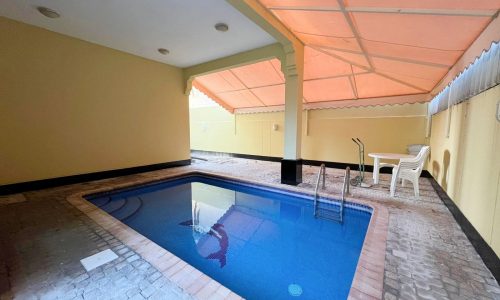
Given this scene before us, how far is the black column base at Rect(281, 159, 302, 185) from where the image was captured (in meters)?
4.82

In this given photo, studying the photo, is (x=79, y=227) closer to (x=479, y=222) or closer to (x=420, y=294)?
(x=420, y=294)

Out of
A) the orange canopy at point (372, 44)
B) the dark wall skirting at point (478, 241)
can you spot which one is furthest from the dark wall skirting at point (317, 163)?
the dark wall skirting at point (478, 241)

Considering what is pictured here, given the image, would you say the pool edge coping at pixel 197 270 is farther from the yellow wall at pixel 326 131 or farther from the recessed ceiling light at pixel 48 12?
the yellow wall at pixel 326 131

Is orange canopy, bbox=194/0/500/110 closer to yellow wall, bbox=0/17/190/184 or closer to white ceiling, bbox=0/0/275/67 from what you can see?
white ceiling, bbox=0/0/275/67

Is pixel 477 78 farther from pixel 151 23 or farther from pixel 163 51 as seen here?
pixel 163 51

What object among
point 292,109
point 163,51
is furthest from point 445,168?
point 163,51

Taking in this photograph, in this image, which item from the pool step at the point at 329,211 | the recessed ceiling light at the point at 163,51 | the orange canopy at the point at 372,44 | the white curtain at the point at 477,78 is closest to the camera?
the white curtain at the point at 477,78

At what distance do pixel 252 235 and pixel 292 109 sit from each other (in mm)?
2851

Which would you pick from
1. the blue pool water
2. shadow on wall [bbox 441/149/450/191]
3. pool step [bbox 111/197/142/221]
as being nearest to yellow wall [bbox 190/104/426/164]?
shadow on wall [bbox 441/149/450/191]

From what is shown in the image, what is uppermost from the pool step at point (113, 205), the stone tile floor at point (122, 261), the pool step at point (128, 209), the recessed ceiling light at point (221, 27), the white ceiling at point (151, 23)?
the white ceiling at point (151, 23)

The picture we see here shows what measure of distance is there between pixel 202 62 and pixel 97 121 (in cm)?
321

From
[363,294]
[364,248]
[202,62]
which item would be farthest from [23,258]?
[202,62]

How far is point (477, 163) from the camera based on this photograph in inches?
98.0

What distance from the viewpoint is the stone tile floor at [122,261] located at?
1.66 metres
